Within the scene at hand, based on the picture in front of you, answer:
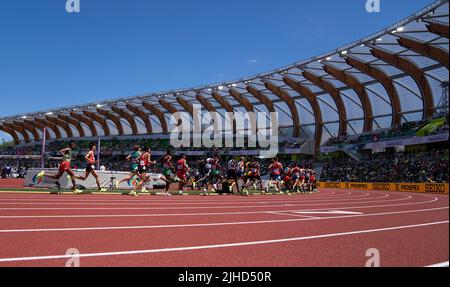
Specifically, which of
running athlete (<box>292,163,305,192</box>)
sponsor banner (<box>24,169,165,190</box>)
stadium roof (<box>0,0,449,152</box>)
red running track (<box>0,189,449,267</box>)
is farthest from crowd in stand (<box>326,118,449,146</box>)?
red running track (<box>0,189,449,267</box>)

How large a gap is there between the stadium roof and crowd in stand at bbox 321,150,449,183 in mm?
4273

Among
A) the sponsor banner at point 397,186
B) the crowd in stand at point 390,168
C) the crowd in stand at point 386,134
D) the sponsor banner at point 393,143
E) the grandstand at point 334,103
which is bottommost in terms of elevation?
the sponsor banner at point 397,186

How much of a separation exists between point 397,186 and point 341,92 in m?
14.1

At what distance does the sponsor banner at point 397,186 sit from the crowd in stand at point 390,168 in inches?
27.4

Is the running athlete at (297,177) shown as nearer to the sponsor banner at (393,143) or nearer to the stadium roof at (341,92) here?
the stadium roof at (341,92)

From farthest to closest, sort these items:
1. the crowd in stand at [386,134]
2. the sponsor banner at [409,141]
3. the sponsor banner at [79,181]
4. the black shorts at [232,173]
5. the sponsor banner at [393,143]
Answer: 1. the crowd in stand at [386,134]
2. the sponsor banner at [393,143]
3. the sponsor banner at [409,141]
4. the sponsor banner at [79,181]
5. the black shorts at [232,173]

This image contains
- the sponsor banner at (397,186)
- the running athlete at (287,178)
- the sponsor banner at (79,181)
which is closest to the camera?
the sponsor banner at (79,181)

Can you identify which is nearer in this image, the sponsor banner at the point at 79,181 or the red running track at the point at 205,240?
the red running track at the point at 205,240

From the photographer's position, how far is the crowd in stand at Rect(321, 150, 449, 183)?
3394cm

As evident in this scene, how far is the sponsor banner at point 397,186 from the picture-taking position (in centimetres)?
3172

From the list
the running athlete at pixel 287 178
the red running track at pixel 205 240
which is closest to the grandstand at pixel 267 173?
the red running track at pixel 205 240
